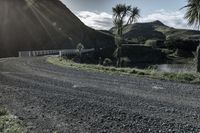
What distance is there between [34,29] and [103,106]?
9231cm

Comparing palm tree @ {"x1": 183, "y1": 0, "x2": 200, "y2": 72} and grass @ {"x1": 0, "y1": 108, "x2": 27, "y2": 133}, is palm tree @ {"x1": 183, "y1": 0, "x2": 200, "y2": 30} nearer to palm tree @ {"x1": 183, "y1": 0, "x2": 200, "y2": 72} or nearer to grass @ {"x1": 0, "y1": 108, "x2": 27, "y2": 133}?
palm tree @ {"x1": 183, "y1": 0, "x2": 200, "y2": 72}

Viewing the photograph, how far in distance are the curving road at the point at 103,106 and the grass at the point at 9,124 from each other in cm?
26

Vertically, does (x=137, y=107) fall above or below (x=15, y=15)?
below

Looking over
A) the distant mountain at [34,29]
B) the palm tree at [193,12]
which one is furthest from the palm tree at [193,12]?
the distant mountain at [34,29]

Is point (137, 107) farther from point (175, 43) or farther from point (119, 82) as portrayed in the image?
point (175, 43)

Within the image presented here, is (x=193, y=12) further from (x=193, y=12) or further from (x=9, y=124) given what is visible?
(x=9, y=124)

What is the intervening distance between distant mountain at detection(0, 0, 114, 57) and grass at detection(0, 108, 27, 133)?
2755 inches

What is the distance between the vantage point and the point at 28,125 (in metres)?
8.73

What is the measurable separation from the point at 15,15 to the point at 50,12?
→ 20.9 meters

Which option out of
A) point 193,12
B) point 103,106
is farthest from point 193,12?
point 103,106

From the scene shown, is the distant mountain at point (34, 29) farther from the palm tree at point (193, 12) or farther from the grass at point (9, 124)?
the grass at point (9, 124)

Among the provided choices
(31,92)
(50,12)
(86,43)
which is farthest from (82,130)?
(50,12)

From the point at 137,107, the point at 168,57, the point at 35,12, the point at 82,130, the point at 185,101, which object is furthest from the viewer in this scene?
the point at 35,12

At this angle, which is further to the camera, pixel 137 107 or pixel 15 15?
pixel 15 15
